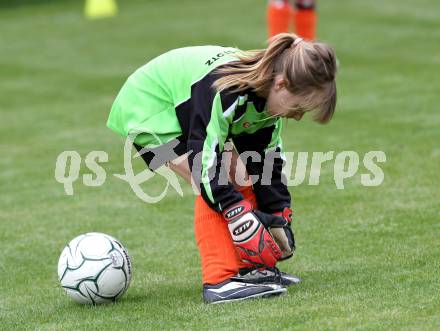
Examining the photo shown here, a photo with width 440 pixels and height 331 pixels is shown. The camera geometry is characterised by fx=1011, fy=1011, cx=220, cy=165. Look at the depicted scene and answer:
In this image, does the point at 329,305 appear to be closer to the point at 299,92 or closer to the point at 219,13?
the point at 299,92

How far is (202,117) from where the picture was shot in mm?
4426

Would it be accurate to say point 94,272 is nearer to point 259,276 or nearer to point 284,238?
point 259,276

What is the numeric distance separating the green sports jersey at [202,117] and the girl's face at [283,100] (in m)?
0.09

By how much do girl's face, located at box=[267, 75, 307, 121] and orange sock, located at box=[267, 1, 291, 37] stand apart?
807 cm

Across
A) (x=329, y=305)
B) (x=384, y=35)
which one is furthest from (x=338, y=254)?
(x=384, y=35)

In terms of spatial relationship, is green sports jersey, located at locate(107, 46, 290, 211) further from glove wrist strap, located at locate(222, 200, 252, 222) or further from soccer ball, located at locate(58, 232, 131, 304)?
soccer ball, located at locate(58, 232, 131, 304)

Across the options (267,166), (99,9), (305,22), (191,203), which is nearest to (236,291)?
(267,166)

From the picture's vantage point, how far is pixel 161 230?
6.34 m

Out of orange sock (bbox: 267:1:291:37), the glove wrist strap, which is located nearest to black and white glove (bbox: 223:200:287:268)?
the glove wrist strap

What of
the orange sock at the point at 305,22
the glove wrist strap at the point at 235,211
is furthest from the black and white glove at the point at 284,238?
the orange sock at the point at 305,22

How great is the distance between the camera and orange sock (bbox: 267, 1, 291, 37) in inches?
488

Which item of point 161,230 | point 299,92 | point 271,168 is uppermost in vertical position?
point 299,92

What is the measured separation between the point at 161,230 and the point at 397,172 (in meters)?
2.08

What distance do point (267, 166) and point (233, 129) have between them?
0.39 m
